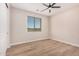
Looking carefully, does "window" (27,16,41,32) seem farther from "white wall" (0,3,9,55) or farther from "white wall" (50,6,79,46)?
"white wall" (0,3,9,55)

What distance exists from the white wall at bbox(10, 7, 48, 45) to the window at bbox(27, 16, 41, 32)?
79mm

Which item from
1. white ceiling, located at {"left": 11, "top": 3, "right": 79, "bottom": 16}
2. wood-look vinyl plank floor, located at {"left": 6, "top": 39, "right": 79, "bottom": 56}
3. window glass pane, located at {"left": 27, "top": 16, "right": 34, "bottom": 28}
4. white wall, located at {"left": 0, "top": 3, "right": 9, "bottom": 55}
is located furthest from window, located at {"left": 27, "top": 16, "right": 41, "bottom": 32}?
white wall, located at {"left": 0, "top": 3, "right": 9, "bottom": 55}

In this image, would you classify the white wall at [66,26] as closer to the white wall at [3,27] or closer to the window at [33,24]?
the window at [33,24]

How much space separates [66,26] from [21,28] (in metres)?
1.02

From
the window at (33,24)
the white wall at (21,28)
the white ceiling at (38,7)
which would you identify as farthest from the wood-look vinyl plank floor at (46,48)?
the white ceiling at (38,7)

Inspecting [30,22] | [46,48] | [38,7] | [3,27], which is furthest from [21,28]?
[46,48]

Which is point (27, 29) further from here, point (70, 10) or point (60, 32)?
point (70, 10)

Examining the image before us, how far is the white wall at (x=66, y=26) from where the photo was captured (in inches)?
63.4

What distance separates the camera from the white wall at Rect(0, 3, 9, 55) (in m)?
1.35

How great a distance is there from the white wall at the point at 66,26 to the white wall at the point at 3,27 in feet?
3.33

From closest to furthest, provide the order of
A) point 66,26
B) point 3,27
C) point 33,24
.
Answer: point 3,27
point 33,24
point 66,26

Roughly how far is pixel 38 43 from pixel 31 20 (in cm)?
55

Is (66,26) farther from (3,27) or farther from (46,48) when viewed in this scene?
(3,27)

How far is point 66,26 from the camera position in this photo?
164 cm
